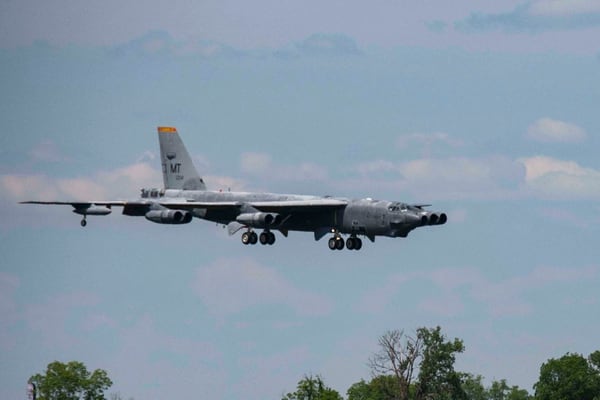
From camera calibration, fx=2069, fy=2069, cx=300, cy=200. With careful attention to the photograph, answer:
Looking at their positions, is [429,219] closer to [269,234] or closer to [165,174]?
[269,234]

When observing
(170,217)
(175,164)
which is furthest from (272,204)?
(175,164)

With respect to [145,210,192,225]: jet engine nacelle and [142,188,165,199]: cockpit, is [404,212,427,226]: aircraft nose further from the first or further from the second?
[142,188,165,199]: cockpit

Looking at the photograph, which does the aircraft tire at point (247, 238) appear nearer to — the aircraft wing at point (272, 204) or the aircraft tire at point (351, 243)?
the aircraft wing at point (272, 204)

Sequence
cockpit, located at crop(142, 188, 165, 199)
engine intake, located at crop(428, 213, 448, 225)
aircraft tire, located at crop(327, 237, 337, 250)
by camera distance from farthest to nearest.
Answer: cockpit, located at crop(142, 188, 165, 199) < aircraft tire, located at crop(327, 237, 337, 250) < engine intake, located at crop(428, 213, 448, 225)

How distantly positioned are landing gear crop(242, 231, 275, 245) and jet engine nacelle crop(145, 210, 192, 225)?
16.0ft

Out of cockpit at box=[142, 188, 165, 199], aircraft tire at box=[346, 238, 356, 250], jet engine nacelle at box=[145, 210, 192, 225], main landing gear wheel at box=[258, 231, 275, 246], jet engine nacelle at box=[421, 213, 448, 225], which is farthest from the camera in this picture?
cockpit at box=[142, 188, 165, 199]

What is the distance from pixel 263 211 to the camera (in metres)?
161

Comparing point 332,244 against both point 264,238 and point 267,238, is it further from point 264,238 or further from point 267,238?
point 264,238

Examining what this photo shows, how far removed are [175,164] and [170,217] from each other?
47.0 ft

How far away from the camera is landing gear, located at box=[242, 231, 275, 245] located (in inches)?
6368

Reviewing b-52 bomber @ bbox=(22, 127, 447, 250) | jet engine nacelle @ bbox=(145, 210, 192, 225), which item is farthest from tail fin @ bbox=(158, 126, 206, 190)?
jet engine nacelle @ bbox=(145, 210, 192, 225)

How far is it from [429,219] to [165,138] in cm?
3546

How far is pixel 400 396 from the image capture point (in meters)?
196

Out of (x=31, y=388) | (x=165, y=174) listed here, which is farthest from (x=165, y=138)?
(x=31, y=388)
